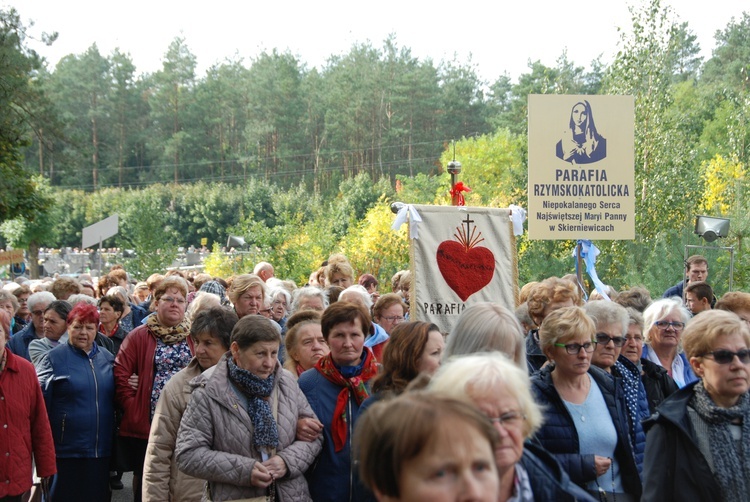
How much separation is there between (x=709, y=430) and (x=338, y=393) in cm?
195

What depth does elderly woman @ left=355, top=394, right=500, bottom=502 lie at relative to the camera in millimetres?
1965

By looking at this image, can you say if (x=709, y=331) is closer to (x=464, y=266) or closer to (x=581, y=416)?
(x=581, y=416)

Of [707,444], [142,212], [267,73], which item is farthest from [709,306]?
[267,73]

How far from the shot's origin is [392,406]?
207 cm

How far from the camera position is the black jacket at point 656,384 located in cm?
486

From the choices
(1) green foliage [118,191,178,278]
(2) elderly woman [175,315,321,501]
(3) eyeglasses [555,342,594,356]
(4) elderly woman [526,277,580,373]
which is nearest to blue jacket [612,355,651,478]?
(3) eyeglasses [555,342,594,356]

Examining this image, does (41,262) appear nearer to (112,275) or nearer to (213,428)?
(112,275)

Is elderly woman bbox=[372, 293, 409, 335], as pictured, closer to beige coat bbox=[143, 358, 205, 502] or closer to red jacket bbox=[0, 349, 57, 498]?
beige coat bbox=[143, 358, 205, 502]

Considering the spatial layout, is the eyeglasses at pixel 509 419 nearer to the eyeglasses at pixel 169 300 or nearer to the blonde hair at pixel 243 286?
the eyeglasses at pixel 169 300

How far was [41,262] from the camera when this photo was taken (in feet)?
178

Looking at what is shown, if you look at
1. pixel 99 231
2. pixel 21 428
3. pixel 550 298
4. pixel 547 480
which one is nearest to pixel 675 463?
pixel 547 480

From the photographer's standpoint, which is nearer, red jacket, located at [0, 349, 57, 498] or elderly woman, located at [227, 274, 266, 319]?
red jacket, located at [0, 349, 57, 498]

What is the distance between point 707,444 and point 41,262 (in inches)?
2176

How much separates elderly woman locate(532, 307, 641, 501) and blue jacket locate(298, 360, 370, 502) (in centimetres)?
103
